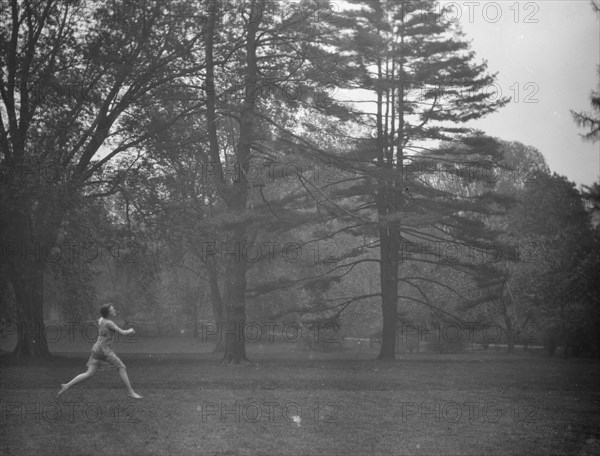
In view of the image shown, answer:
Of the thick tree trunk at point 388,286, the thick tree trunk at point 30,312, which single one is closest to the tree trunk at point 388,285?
the thick tree trunk at point 388,286

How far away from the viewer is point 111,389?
16406mm

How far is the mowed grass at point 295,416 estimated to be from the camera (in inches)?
424

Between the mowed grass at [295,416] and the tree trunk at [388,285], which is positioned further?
the tree trunk at [388,285]

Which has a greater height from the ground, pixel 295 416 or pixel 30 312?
pixel 30 312

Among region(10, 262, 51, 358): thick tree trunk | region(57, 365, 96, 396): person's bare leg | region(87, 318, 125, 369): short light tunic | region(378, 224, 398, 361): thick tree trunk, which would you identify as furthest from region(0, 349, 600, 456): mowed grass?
region(378, 224, 398, 361): thick tree trunk

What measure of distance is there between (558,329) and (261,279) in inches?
692

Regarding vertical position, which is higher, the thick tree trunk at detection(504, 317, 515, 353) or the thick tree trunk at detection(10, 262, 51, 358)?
the thick tree trunk at detection(10, 262, 51, 358)

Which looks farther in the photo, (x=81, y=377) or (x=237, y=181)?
(x=237, y=181)

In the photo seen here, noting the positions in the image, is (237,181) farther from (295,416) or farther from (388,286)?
(295,416)

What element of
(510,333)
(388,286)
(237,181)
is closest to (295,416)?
(237,181)

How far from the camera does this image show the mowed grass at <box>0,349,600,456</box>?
1076 centimetres

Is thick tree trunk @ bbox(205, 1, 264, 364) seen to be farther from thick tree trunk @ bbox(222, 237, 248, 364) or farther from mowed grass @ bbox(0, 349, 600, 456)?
mowed grass @ bbox(0, 349, 600, 456)

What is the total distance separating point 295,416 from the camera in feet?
43.6

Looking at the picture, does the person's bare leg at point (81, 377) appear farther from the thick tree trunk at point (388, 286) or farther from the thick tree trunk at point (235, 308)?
the thick tree trunk at point (388, 286)
